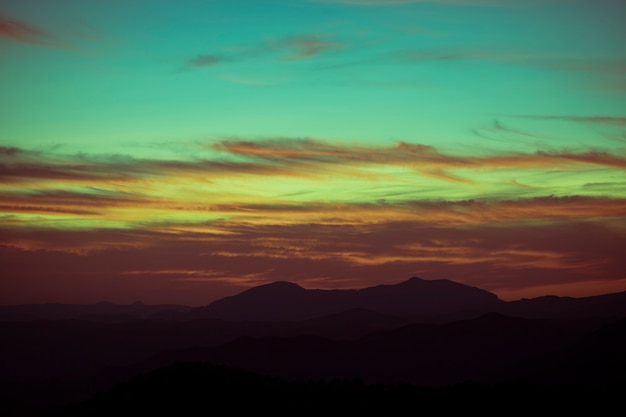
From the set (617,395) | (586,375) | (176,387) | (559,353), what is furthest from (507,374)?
(176,387)

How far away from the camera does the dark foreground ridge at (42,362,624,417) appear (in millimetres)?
78562

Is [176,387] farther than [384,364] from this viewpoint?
No

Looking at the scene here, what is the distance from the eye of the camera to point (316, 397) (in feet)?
277

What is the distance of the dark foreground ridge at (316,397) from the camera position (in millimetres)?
78562

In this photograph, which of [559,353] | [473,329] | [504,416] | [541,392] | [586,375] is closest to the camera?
[504,416]

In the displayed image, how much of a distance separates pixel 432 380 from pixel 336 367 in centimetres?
2229

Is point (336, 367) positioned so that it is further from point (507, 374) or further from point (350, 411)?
point (350, 411)

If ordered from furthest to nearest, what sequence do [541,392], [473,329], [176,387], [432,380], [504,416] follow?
[473,329] < [432,380] < [176,387] < [541,392] < [504,416]

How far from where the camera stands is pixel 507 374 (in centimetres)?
14238

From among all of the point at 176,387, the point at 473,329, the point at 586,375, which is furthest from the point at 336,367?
the point at 176,387

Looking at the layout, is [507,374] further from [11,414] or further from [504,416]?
[11,414]

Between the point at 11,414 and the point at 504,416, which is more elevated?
the point at 504,416

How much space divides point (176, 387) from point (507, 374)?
246ft

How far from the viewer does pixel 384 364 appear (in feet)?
601
